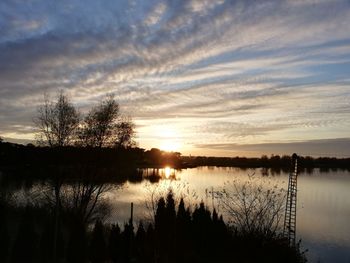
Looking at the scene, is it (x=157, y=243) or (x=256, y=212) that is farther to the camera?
(x=256, y=212)

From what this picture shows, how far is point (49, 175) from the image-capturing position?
2164cm

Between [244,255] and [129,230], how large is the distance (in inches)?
192

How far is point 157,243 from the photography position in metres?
16.8

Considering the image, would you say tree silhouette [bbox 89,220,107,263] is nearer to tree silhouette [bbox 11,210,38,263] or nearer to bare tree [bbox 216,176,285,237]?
tree silhouette [bbox 11,210,38,263]

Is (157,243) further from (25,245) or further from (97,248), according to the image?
(25,245)

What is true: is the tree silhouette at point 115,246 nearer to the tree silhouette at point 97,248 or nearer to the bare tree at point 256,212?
the tree silhouette at point 97,248

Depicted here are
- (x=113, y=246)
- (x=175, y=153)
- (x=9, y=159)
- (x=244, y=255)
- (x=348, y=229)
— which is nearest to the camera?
(x=244, y=255)

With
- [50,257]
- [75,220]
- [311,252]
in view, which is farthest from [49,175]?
[311,252]

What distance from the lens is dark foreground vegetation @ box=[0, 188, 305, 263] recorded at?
14531 mm

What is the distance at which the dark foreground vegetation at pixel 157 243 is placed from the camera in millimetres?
14531

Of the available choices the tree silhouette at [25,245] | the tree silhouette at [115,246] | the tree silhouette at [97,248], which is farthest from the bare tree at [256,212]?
the tree silhouette at [25,245]

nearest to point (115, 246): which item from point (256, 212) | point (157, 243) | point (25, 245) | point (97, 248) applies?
point (97, 248)

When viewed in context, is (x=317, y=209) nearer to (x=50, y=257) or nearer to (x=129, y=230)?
(x=129, y=230)

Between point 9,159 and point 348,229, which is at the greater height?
point 9,159
